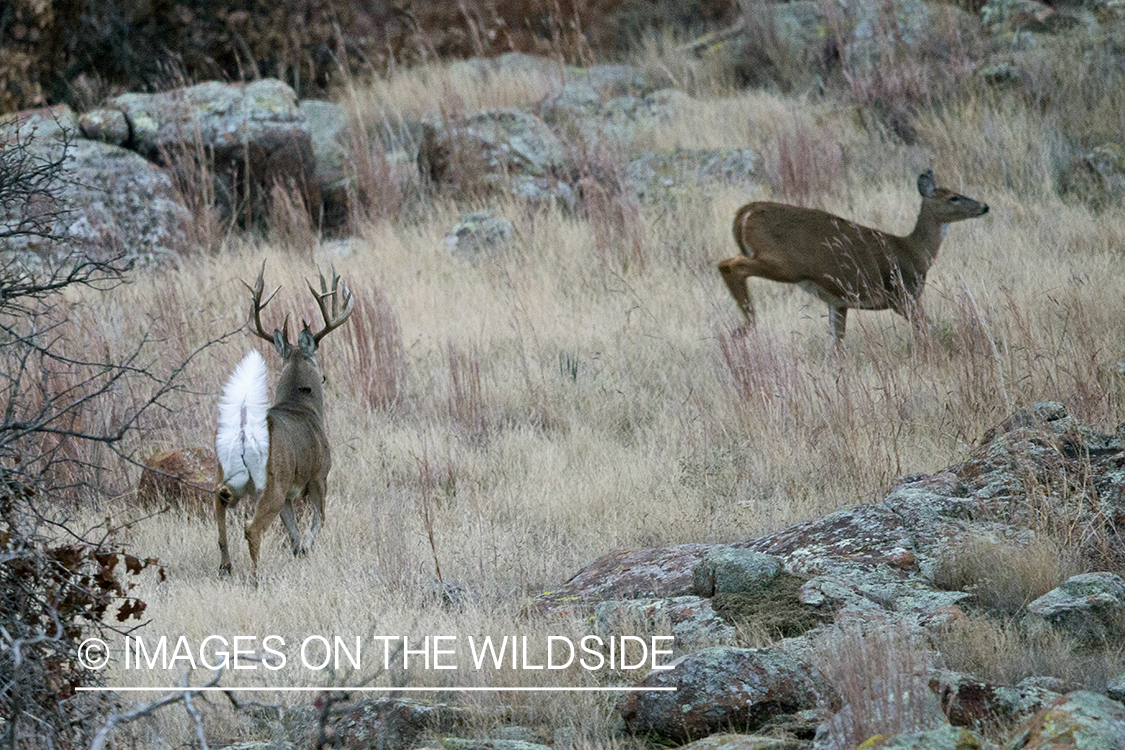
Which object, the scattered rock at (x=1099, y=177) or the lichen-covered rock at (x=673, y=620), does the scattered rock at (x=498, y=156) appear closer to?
the scattered rock at (x=1099, y=177)

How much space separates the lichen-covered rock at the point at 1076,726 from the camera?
10.4ft

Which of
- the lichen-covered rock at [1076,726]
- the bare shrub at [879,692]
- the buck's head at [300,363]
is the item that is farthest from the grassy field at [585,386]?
the lichen-covered rock at [1076,726]

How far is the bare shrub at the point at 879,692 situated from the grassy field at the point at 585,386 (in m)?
0.77

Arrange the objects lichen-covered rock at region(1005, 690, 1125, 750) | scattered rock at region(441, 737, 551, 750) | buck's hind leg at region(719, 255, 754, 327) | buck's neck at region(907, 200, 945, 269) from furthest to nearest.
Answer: buck's neck at region(907, 200, 945, 269), buck's hind leg at region(719, 255, 754, 327), scattered rock at region(441, 737, 551, 750), lichen-covered rock at region(1005, 690, 1125, 750)

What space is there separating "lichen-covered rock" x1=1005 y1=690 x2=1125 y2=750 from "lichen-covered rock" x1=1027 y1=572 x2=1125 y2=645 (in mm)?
1034

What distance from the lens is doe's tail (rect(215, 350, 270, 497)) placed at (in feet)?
18.9

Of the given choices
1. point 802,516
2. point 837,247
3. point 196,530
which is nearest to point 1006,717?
point 802,516

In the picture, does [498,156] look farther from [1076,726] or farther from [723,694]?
[1076,726]

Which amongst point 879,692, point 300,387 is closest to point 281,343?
point 300,387

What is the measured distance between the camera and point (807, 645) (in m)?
4.50

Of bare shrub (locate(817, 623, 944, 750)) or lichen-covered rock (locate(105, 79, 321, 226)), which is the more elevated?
lichen-covered rock (locate(105, 79, 321, 226))

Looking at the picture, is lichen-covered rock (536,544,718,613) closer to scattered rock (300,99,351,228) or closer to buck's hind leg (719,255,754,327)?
buck's hind leg (719,255,754,327)

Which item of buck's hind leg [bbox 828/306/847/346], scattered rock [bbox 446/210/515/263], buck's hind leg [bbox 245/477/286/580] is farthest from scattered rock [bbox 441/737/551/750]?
scattered rock [bbox 446/210/515/263]

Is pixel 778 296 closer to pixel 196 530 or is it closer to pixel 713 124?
pixel 713 124
